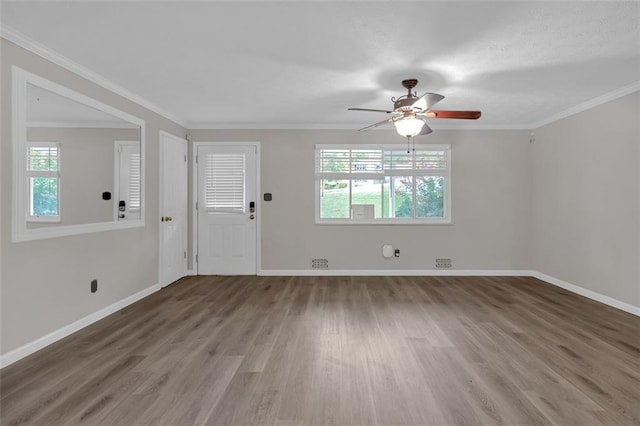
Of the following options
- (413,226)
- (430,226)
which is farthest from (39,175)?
(430,226)

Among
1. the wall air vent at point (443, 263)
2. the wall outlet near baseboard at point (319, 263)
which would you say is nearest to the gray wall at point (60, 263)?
the wall outlet near baseboard at point (319, 263)

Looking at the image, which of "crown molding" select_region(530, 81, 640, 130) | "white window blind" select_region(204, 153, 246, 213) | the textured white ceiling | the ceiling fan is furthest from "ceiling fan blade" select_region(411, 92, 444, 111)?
"white window blind" select_region(204, 153, 246, 213)

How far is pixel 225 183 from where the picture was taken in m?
5.27

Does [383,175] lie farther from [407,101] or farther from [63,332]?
[63,332]

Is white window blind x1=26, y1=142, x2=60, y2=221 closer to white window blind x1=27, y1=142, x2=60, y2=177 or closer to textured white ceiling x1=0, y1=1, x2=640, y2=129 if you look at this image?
white window blind x1=27, y1=142, x2=60, y2=177

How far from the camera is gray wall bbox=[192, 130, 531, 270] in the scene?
5.22m

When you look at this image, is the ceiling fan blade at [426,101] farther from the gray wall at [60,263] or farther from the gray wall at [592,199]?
the gray wall at [60,263]

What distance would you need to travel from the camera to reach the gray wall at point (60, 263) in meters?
2.37

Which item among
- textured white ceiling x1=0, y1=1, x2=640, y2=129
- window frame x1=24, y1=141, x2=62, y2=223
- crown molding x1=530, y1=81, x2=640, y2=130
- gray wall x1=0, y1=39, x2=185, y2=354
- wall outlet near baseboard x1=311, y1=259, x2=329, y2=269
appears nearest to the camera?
textured white ceiling x1=0, y1=1, x2=640, y2=129

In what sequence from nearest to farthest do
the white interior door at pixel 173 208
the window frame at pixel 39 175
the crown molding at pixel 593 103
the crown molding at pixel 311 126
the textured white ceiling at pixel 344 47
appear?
the textured white ceiling at pixel 344 47 → the window frame at pixel 39 175 → the crown molding at pixel 593 103 → the white interior door at pixel 173 208 → the crown molding at pixel 311 126

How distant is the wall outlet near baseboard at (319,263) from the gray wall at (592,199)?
11.3ft

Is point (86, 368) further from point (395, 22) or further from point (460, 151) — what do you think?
point (460, 151)

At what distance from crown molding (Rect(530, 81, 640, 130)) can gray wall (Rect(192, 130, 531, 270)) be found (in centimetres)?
46

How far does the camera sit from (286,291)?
4355 millimetres
